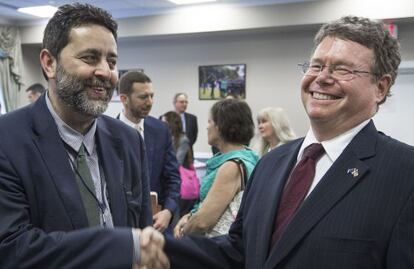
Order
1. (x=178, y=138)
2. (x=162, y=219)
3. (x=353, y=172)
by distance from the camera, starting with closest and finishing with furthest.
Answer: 1. (x=353, y=172)
2. (x=162, y=219)
3. (x=178, y=138)

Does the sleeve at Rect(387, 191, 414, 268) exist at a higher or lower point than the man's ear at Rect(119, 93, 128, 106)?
lower

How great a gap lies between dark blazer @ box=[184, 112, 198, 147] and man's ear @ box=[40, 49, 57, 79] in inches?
231

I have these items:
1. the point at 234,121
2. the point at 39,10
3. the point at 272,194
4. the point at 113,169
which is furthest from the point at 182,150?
the point at 39,10

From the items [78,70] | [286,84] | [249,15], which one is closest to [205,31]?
[249,15]

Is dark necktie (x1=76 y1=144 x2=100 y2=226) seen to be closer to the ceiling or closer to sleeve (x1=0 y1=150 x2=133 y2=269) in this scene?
sleeve (x1=0 y1=150 x2=133 y2=269)

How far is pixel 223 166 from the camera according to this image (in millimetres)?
2297

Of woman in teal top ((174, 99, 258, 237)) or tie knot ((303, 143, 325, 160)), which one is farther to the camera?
woman in teal top ((174, 99, 258, 237))

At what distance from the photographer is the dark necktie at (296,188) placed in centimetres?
134

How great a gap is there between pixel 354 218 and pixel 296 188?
23 centimetres

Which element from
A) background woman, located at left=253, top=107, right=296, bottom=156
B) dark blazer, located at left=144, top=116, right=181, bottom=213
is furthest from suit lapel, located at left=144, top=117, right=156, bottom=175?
background woman, located at left=253, top=107, right=296, bottom=156

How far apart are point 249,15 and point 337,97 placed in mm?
5832

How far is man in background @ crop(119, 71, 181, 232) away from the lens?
10.1 feet

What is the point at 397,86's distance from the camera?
22.3 feet

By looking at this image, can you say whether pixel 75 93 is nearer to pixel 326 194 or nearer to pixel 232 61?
pixel 326 194
